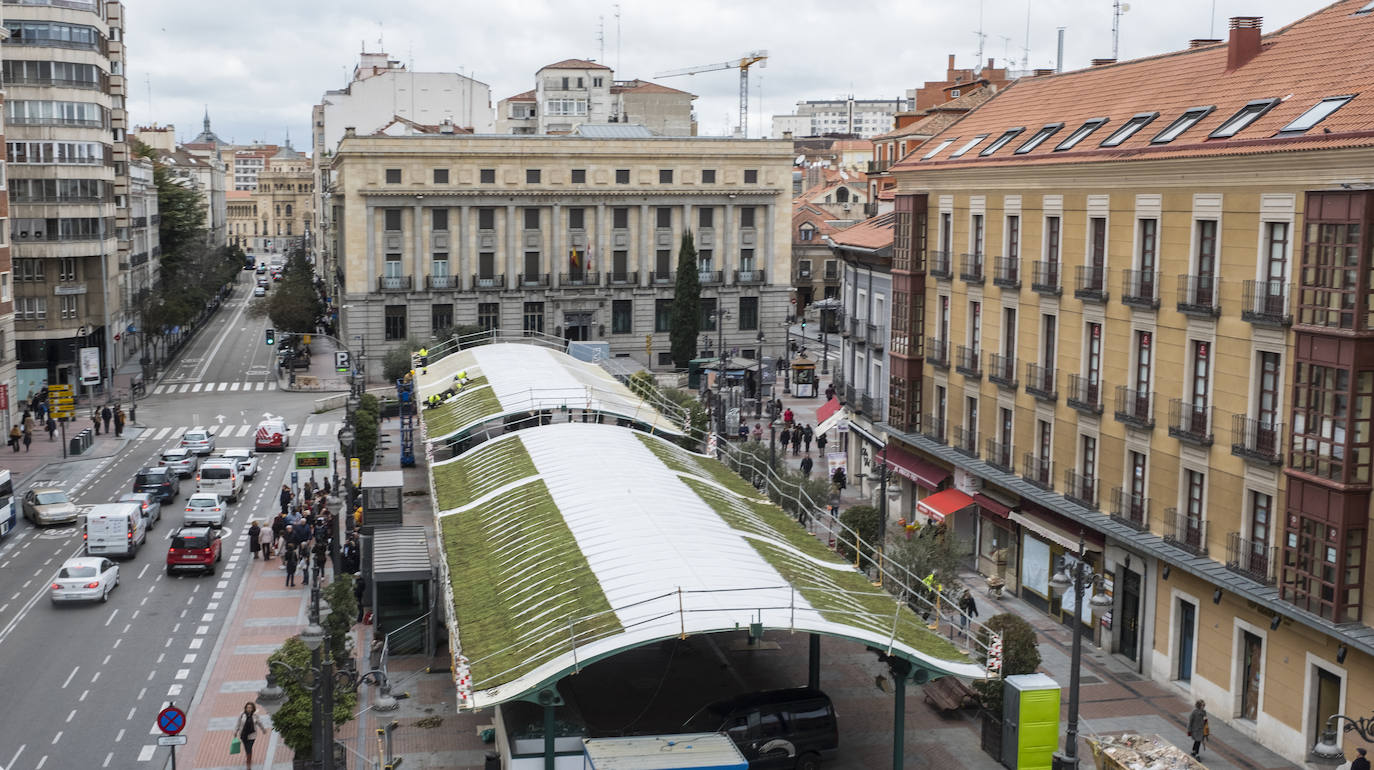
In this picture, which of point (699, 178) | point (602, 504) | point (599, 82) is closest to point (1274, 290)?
point (602, 504)

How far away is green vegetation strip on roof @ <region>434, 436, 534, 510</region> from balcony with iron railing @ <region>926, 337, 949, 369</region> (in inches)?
586

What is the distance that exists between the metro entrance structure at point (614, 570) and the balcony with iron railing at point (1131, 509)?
16.7ft

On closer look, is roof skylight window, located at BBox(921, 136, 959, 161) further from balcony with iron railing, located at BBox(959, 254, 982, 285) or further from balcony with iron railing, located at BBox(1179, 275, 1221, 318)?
balcony with iron railing, located at BBox(1179, 275, 1221, 318)

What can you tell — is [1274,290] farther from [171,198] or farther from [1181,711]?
[171,198]

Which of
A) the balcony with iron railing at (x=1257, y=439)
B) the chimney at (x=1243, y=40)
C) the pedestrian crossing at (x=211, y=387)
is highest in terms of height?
the chimney at (x=1243, y=40)

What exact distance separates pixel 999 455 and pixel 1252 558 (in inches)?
506

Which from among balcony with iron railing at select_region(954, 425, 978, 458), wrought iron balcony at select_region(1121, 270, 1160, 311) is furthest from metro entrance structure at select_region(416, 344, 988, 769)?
wrought iron balcony at select_region(1121, 270, 1160, 311)

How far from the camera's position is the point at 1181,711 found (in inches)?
1318

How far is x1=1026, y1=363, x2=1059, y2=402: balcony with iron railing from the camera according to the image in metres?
40.6

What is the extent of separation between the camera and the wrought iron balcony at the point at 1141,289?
116ft

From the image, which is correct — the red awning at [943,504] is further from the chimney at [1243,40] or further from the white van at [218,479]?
the white van at [218,479]

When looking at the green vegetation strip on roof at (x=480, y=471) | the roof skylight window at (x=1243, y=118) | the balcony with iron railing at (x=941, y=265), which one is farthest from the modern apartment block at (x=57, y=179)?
the roof skylight window at (x=1243, y=118)

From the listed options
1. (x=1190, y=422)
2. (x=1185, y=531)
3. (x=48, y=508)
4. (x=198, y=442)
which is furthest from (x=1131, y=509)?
(x=198, y=442)

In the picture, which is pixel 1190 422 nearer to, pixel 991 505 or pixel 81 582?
pixel 991 505
